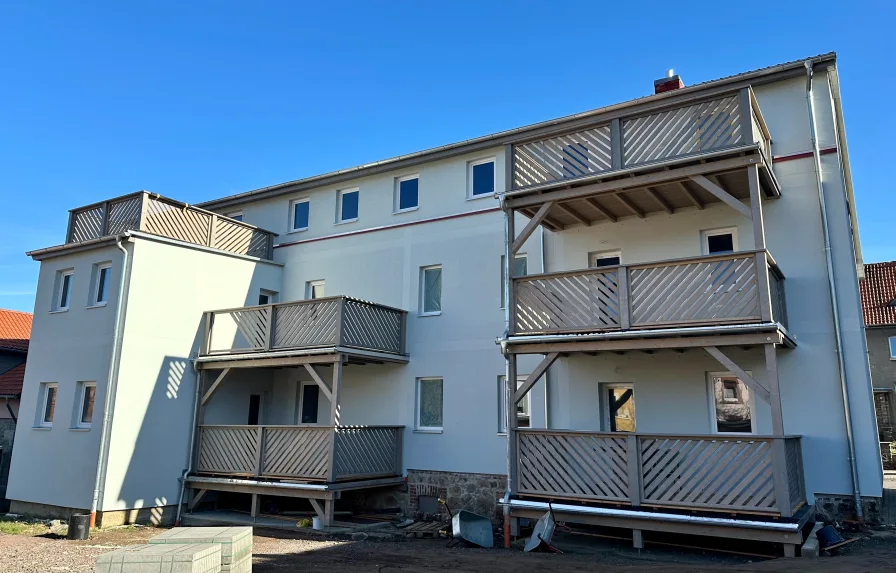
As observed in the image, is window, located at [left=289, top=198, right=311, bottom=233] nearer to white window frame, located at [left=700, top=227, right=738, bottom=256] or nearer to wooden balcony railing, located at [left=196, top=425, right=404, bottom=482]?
wooden balcony railing, located at [left=196, top=425, right=404, bottom=482]

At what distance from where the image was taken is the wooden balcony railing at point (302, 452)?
47.6 ft

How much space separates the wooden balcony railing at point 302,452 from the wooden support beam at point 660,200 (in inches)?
308

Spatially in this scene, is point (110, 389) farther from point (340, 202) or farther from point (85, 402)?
point (340, 202)

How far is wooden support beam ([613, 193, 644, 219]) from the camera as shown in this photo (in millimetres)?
12929

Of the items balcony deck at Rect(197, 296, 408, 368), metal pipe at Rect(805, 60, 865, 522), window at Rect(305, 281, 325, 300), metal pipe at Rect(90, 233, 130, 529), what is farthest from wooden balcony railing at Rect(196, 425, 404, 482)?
metal pipe at Rect(805, 60, 865, 522)

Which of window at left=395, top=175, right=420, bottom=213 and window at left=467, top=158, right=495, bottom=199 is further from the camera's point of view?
window at left=395, top=175, right=420, bottom=213

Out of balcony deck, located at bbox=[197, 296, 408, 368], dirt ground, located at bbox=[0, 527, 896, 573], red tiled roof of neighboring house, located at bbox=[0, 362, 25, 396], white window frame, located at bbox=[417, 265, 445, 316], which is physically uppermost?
white window frame, located at bbox=[417, 265, 445, 316]

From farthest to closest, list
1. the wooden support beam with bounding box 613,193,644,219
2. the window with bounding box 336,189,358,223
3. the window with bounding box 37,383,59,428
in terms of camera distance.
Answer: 1. the window with bounding box 336,189,358,223
2. the window with bounding box 37,383,59,428
3. the wooden support beam with bounding box 613,193,644,219

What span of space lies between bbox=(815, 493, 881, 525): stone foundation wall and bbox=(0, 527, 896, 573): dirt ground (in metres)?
0.40

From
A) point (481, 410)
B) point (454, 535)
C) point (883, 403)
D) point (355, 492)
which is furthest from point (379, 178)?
point (883, 403)

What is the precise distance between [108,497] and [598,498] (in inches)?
418

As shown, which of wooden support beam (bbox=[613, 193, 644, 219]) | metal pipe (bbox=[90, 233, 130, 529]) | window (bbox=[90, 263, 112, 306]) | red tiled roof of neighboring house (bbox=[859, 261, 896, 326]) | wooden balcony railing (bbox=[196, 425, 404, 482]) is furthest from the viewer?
red tiled roof of neighboring house (bbox=[859, 261, 896, 326])

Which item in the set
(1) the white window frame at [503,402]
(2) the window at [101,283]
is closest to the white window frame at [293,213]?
(2) the window at [101,283]

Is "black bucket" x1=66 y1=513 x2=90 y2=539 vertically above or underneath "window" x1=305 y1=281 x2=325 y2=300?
underneath
